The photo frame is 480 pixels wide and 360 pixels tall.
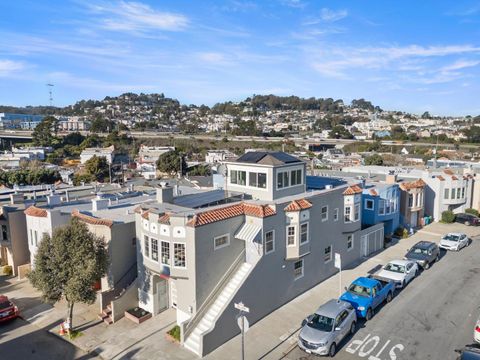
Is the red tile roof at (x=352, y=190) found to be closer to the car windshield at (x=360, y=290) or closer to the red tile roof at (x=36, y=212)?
the car windshield at (x=360, y=290)

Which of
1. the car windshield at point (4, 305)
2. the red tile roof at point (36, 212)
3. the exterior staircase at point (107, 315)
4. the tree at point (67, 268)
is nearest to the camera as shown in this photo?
the tree at point (67, 268)

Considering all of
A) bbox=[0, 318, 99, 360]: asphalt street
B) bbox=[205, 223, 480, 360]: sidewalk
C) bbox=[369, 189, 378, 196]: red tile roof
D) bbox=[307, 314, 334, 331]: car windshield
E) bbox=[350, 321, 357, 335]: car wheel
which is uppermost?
bbox=[369, 189, 378, 196]: red tile roof

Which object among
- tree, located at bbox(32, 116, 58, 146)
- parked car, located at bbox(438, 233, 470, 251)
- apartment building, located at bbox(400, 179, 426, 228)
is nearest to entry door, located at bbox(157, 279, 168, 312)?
parked car, located at bbox(438, 233, 470, 251)

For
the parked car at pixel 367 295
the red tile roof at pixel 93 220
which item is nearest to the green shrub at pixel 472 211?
the parked car at pixel 367 295

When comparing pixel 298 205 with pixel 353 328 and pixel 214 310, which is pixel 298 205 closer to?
pixel 353 328

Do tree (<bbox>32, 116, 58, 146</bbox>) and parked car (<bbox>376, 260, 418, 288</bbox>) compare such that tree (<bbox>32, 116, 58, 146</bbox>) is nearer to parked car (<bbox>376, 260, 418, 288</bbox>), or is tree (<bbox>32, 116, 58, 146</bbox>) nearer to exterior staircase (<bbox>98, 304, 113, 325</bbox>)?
exterior staircase (<bbox>98, 304, 113, 325</bbox>)

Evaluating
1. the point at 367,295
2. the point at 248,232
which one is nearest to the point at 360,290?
the point at 367,295
